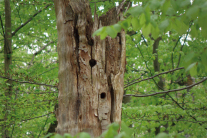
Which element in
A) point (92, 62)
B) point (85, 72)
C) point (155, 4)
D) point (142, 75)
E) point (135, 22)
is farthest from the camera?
point (142, 75)

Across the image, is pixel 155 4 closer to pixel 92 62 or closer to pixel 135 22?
pixel 135 22

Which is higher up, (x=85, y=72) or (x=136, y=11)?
(x=136, y=11)

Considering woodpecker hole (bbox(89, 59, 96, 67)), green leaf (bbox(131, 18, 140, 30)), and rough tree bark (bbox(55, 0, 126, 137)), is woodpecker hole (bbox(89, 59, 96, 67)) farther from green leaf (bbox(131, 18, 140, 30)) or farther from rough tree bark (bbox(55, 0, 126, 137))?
green leaf (bbox(131, 18, 140, 30))

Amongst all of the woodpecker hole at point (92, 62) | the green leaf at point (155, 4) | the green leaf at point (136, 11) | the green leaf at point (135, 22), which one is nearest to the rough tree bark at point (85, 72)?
the woodpecker hole at point (92, 62)

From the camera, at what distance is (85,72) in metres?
2.18

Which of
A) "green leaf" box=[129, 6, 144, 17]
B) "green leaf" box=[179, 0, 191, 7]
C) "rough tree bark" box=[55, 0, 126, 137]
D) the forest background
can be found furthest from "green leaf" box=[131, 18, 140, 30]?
"rough tree bark" box=[55, 0, 126, 137]

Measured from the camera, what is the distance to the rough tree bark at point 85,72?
2090 mm

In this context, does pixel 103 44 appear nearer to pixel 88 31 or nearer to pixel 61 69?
pixel 88 31

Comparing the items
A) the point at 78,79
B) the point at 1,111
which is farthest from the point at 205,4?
the point at 1,111

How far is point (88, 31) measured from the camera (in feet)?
7.56

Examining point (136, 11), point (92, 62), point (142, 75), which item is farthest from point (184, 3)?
point (142, 75)

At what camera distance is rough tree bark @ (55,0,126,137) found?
6.86ft

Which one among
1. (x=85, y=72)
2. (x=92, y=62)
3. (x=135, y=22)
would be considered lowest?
(x=85, y=72)

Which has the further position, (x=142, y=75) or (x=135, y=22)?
(x=142, y=75)
